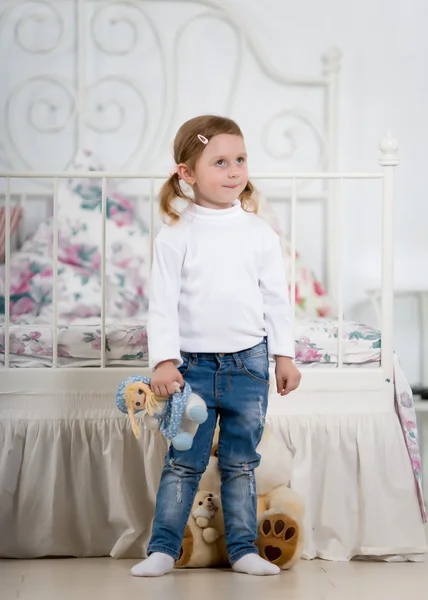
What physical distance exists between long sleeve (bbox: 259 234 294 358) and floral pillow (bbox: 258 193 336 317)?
0.84 meters

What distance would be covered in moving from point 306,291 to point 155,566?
1.18 meters

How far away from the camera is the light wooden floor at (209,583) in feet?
5.57

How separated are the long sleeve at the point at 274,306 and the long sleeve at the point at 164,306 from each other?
18 centimetres

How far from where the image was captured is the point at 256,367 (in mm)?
1829

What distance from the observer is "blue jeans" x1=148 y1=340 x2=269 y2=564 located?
1806 mm

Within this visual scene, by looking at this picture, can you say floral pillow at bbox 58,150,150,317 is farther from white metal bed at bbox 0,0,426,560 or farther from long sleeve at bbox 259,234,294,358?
long sleeve at bbox 259,234,294,358

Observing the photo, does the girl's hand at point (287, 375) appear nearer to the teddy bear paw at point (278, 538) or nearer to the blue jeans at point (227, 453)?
the blue jeans at point (227, 453)

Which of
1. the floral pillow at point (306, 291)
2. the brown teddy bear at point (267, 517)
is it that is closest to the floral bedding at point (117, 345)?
the brown teddy bear at point (267, 517)

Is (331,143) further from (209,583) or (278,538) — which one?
(209,583)

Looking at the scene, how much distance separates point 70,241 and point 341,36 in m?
1.11

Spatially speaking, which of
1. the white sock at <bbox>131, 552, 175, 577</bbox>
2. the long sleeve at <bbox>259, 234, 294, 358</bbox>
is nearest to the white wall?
the long sleeve at <bbox>259, 234, 294, 358</bbox>

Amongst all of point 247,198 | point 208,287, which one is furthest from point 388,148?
point 208,287

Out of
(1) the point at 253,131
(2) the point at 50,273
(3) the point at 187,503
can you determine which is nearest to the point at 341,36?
(1) the point at 253,131

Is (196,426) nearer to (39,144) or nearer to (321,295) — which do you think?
(321,295)
